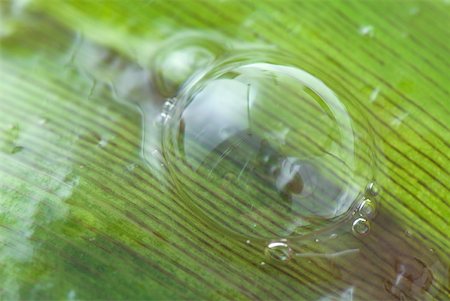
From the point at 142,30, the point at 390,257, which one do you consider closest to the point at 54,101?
the point at 142,30

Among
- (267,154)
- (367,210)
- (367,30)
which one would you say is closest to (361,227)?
(367,210)

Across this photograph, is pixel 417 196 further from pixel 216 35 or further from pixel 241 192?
pixel 216 35

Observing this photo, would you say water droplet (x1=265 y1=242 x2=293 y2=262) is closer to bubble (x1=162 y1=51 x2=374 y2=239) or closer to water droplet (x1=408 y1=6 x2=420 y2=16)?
bubble (x1=162 y1=51 x2=374 y2=239)

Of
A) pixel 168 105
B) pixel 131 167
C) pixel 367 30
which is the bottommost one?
pixel 131 167

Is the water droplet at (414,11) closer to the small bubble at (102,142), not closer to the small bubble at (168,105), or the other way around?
the small bubble at (168,105)

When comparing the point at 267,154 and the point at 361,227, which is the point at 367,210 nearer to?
the point at 361,227

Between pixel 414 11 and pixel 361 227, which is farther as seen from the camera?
pixel 414 11
